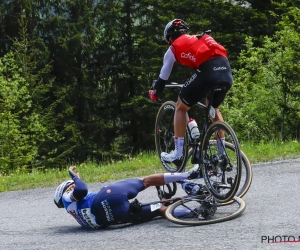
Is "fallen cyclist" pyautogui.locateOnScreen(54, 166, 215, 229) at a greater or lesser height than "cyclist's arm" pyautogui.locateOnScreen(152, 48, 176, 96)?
lesser

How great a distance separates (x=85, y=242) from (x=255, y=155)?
563 centimetres

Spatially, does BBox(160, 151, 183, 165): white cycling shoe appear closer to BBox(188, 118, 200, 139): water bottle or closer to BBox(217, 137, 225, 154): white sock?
BBox(188, 118, 200, 139): water bottle

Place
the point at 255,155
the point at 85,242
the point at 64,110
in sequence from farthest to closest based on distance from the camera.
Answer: the point at 64,110 < the point at 255,155 < the point at 85,242

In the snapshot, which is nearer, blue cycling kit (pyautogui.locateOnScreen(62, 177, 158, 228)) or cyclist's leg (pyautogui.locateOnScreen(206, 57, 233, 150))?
cyclist's leg (pyautogui.locateOnScreen(206, 57, 233, 150))

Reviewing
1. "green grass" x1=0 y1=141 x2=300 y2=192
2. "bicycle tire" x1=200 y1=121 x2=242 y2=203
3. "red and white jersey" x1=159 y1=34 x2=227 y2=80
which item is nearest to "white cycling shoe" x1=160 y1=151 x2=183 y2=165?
"bicycle tire" x1=200 y1=121 x2=242 y2=203

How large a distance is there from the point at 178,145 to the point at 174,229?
1.44 meters

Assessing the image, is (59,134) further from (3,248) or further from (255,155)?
(3,248)

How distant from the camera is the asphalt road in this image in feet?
20.1

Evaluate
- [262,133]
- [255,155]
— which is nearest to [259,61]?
[262,133]

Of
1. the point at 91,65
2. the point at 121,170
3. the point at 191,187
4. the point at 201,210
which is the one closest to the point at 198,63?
the point at 191,187

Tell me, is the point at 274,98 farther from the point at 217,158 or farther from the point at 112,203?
the point at 112,203

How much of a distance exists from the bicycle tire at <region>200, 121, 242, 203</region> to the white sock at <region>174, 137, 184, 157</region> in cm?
56

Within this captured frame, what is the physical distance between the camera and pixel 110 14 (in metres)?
34.3

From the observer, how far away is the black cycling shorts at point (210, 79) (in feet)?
23.6
